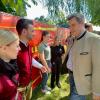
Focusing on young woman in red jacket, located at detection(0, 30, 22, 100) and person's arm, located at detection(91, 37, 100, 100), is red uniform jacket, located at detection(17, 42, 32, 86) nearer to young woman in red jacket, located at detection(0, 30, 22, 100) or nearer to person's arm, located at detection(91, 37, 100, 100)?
person's arm, located at detection(91, 37, 100, 100)

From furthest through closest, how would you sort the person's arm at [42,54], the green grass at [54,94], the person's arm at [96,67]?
the green grass at [54,94] < the person's arm at [42,54] < the person's arm at [96,67]

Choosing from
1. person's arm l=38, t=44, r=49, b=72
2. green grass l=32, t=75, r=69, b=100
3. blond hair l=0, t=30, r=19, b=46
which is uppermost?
blond hair l=0, t=30, r=19, b=46

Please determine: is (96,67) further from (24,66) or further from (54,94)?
(54,94)

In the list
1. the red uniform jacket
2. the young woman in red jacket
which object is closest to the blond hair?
the young woman in red jacket

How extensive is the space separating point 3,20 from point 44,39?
117 inches

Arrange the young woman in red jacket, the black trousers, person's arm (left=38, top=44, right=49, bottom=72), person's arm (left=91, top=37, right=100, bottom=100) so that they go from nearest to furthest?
the young woman in red jacket < person's arm (left=91, top=37, right=100, bottom=100) < person's arm (left=38, top=44, right=49, bottom=72) < the black trousers

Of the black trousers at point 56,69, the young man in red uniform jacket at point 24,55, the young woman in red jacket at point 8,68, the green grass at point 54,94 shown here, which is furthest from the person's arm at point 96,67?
the black trousers at point 56,69

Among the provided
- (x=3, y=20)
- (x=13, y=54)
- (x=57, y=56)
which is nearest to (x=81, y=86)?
(x=3, y=20)

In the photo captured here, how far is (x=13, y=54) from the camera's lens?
3184mm

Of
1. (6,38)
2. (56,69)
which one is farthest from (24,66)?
(56,69)

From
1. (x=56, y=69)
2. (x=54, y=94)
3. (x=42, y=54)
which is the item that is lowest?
(x=54, y=94)

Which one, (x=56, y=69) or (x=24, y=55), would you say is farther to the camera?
(x=56, y=69)

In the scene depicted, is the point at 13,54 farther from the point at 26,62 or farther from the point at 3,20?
the point at 3,20

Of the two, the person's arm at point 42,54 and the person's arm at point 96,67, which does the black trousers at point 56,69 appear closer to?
the person's arm at point 42,54
